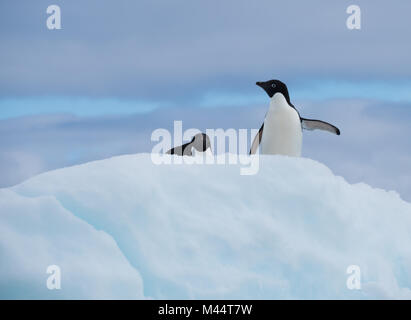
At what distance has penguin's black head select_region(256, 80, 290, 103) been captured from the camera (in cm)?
946

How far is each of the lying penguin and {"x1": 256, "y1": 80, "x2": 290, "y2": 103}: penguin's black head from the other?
130 cm

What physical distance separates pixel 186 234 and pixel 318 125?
483cm

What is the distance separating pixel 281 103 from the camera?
Result: 30.9 feet

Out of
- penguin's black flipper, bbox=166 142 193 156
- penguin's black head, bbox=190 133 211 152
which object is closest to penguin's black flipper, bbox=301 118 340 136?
penguin's black head, bbox=190 133 211 152

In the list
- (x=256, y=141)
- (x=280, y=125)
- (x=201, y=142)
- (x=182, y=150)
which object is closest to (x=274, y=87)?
(x=280, y=125)

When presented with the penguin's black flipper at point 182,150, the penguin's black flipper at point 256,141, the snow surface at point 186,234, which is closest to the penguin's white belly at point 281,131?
the penguin's black flipper at point 256,141

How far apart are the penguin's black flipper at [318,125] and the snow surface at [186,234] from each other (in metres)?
3.19

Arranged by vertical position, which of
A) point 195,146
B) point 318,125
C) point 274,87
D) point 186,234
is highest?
point 274,87

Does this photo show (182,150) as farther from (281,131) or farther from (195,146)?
(281,131)

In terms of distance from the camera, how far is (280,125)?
9.30 metres

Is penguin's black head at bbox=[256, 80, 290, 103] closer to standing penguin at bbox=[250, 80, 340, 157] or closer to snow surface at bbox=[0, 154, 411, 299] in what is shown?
standing penguin at bbox=[250, 80, 340, 157]
